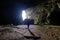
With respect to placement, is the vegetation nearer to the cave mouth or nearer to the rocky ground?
the cave mouth

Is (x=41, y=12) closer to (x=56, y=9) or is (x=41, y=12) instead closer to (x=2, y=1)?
(x=56, y=9)

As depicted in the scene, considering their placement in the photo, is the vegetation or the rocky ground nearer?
the rocky ground

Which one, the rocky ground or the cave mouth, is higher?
the cave mouth

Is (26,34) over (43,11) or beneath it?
beneath

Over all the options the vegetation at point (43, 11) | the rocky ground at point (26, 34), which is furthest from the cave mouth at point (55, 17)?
the rocky ground at point (26, 34)

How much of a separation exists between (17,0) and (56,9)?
7.99 ft

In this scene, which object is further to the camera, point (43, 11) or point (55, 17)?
point (43, 11)

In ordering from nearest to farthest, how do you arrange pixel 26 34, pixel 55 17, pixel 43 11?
pixel 26 34
pixel 55 17
pixel 43 11

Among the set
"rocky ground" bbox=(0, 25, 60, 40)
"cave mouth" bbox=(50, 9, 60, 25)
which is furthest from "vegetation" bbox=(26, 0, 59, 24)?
"rocky ground" bbox=(0, 25, 60, 40)

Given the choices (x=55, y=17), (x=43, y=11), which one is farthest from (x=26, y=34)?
(x=43, y=11)

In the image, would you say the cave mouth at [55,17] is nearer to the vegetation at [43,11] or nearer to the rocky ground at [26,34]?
the vegetation at [43,11]

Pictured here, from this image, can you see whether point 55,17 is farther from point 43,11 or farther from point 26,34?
point 26,34

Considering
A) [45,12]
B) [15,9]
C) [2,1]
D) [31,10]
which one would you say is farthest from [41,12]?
[2,1]

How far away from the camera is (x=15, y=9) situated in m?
7.11
